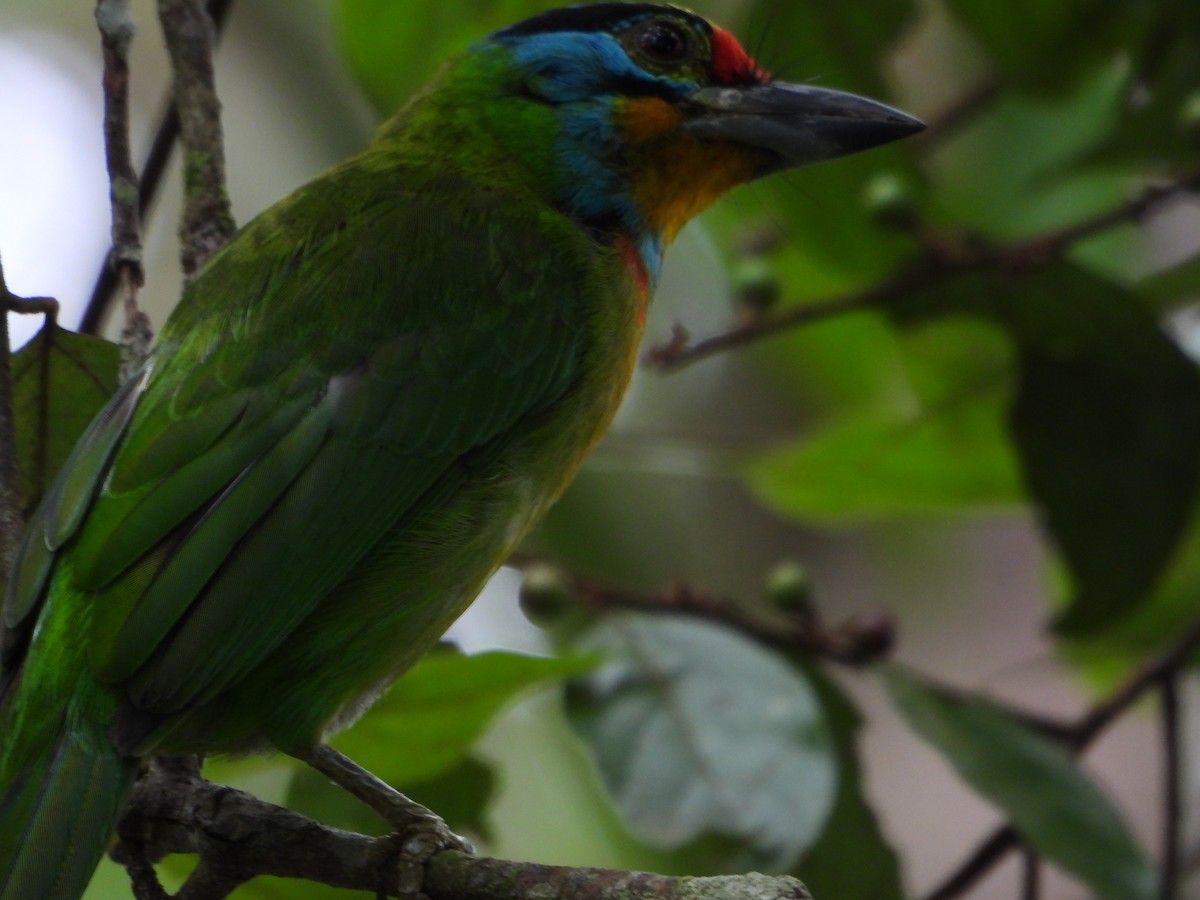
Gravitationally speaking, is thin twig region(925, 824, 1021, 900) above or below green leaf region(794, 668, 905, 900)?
below

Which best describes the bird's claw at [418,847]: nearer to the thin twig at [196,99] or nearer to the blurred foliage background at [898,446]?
the blurred foliage background at [898,446]

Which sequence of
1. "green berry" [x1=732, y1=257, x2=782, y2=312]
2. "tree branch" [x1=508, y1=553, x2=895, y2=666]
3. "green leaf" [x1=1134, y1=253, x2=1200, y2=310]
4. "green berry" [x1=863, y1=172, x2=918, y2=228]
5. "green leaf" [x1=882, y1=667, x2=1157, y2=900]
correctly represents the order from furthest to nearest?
"green leaf" [x1=1134, y1=253, x2=1200, y2=310] → "green berry" [x1=732, y1=257, x2=782, y2=312] → "green berry" [x1=863, y1=172, x2=918, y2=228] → "tree branch" [x1=508, y1=553, x2=895, y2=666] → "green leaf" [x1=882, y1=667, x2=1157, y2=900]

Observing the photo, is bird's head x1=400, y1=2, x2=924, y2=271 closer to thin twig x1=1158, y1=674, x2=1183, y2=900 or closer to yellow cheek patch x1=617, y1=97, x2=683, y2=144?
yellow cheek patch x1=617, y1=97, x2=683, y2=144

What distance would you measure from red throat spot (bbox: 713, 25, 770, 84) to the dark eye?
0.06m

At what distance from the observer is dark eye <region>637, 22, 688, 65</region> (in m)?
3.28

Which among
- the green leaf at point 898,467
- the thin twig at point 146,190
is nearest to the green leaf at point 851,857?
the green leaf at point 898,467

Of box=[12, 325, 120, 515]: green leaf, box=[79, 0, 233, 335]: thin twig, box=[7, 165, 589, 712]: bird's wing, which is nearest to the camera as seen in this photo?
box=[7, 165, 589, 712]: bird's wing

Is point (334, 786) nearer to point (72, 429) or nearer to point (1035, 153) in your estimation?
point (72, 429)

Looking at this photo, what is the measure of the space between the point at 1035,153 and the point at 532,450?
2.13 meters

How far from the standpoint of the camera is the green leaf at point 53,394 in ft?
8.75

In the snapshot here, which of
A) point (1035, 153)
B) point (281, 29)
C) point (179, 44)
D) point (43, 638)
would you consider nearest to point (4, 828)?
point (43, 638)

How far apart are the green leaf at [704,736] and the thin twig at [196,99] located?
1.14 metres

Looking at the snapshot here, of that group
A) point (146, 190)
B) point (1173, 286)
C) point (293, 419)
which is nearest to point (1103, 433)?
point (1173, 286)

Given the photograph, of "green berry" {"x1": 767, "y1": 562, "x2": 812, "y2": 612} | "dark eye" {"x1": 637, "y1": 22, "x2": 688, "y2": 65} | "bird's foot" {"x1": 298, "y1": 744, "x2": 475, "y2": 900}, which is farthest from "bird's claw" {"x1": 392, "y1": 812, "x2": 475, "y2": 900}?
"dark eye" {"x1": 637, "y1": 22, "x2": 688, "y2": 65}
